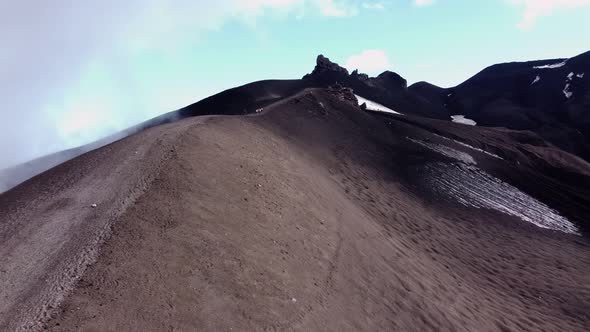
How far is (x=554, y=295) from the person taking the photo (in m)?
18.9

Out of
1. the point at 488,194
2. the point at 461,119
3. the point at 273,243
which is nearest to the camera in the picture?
the point at 273,243

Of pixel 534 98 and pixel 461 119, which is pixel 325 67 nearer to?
pixel 461 119

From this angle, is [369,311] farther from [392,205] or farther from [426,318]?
[392,205]

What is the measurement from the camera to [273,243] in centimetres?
1230

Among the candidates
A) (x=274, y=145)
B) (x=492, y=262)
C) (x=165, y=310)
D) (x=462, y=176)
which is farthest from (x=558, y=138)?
(x=165, y=310)

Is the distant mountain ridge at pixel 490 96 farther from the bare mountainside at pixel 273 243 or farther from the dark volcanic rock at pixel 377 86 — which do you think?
the bare mountainside at pixel 273 243

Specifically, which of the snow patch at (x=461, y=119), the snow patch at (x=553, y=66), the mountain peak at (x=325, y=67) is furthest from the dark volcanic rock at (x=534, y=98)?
the mountain peak at (x=325, y=67)

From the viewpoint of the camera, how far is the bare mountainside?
8.66 metres

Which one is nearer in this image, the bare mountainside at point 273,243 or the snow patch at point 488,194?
the bare mountainside at point 273,243

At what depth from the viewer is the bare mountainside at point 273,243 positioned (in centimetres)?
866

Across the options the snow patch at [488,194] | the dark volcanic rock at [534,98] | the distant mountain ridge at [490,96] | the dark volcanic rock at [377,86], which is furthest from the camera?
the dark volcanic rock at [534,98]

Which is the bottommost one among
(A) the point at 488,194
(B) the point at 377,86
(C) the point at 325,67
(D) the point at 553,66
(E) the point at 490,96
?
Result: (E) the point at 490,96

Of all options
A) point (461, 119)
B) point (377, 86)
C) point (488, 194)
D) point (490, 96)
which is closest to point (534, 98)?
point (490, 96)

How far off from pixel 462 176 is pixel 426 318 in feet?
65.1
